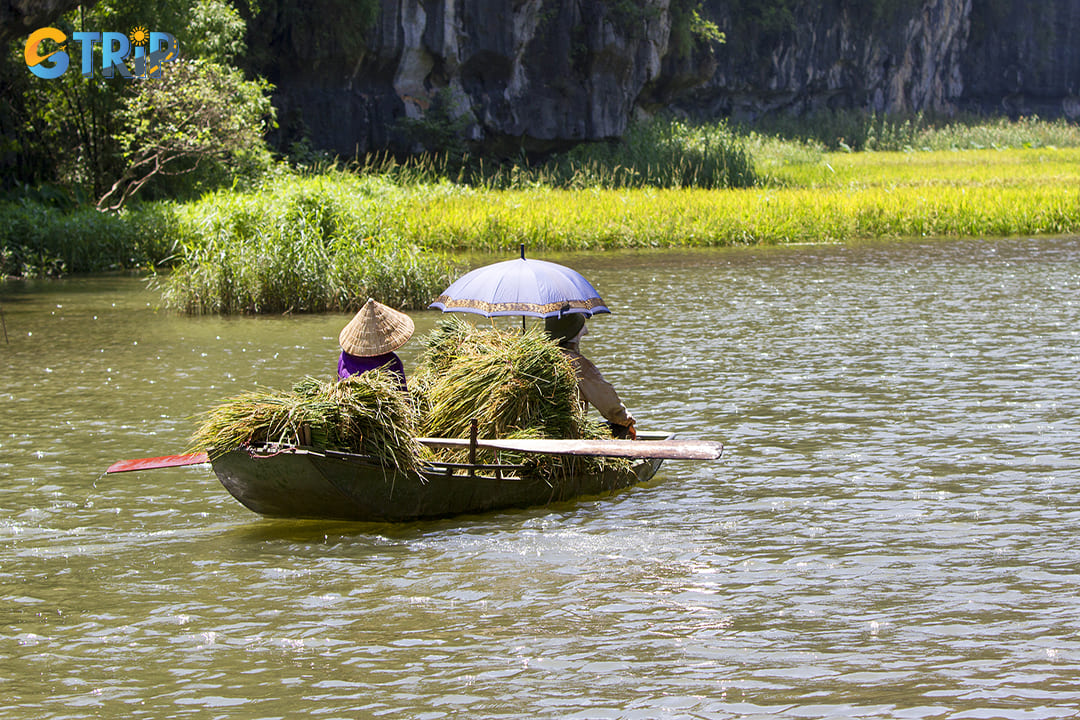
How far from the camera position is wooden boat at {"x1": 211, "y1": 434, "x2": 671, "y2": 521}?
7.70m

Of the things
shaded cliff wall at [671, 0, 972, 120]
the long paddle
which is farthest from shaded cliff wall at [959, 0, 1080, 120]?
the long paddle

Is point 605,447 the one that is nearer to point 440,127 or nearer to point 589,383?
point 589,383

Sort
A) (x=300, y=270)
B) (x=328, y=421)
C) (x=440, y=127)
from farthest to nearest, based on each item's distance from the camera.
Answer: (x=440, y=127)
(x=300, y=270)
(x=328, y=421)

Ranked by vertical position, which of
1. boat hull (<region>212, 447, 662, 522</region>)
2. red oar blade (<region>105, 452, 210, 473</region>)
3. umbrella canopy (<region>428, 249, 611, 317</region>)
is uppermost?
umbrella canopy (<region>428, 249, 611, 317</region>)

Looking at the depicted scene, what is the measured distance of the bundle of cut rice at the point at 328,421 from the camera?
7.73m

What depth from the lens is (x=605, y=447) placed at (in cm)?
843

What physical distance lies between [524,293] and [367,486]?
197 cm

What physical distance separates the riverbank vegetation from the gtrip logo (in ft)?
9.58

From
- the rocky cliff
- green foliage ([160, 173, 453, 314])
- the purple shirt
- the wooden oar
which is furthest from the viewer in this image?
the rocky cliff

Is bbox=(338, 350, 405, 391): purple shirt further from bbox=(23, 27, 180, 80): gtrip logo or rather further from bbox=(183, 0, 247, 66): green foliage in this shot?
bbox=(183, 0, 247, 66): green foliage

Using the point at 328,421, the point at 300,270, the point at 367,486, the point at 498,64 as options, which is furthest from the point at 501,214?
the point at 328,421

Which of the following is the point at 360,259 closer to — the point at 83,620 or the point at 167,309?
the point at 167,309

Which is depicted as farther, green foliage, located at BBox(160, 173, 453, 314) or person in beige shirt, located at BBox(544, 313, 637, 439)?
green foliage, located at BBox(160, 173, 453, 314)

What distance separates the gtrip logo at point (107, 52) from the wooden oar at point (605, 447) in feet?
72.5
